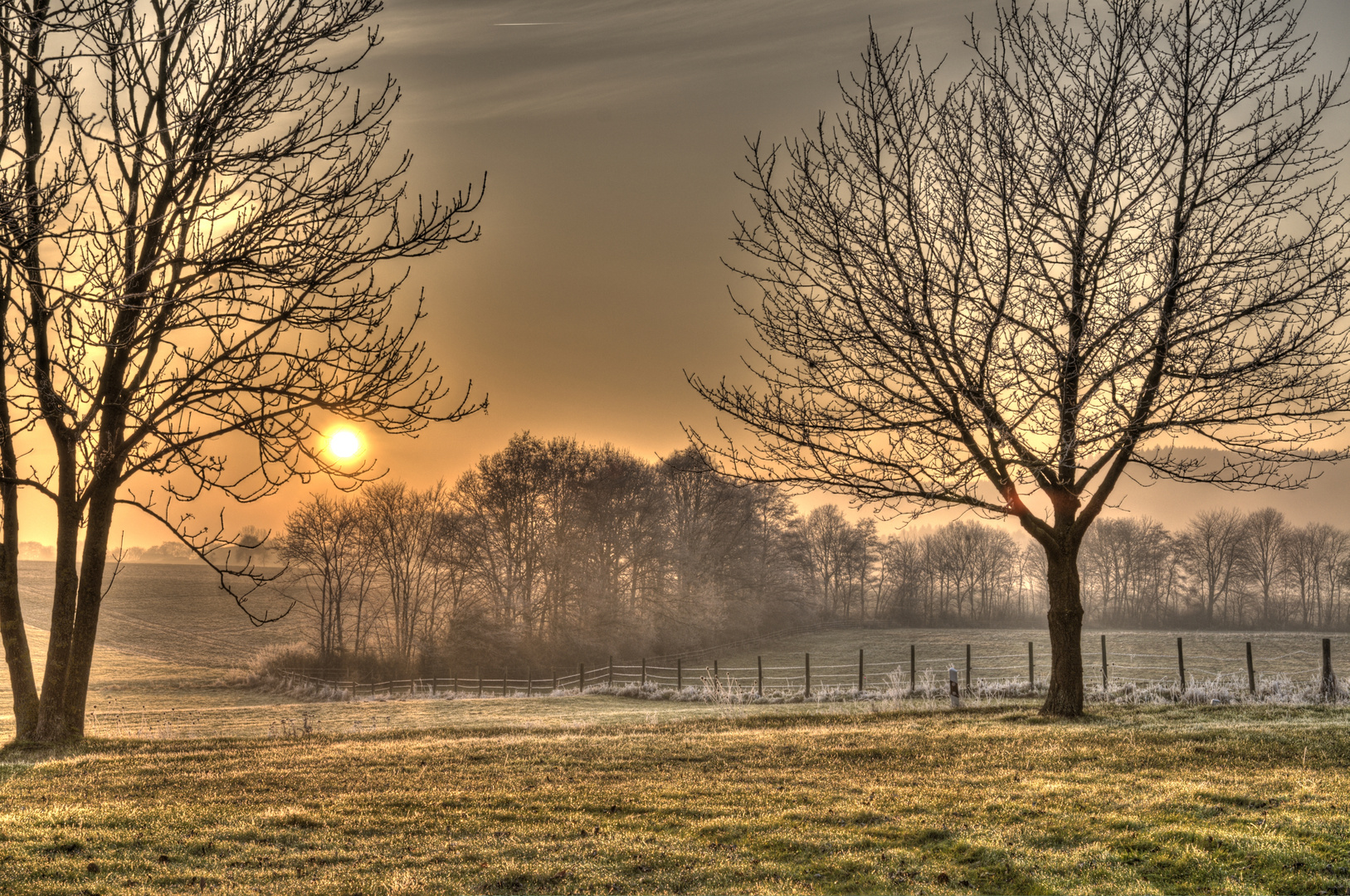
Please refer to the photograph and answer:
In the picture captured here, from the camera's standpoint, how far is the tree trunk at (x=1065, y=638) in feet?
45.6

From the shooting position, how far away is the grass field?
217 inches

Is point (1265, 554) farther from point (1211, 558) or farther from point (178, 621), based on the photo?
point (178, 621)

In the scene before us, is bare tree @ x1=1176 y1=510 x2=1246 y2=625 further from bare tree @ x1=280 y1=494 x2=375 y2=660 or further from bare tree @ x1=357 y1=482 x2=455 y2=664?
bare tree @ x1=280 y1=494 x2=375 y2=660

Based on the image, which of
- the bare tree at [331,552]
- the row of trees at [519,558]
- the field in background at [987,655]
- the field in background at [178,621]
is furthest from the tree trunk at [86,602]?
the field in background at [178,621]

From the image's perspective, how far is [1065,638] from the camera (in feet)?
46.1

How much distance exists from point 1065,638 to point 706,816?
915 centimetres

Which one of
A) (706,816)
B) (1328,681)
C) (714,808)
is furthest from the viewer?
(1328,681)

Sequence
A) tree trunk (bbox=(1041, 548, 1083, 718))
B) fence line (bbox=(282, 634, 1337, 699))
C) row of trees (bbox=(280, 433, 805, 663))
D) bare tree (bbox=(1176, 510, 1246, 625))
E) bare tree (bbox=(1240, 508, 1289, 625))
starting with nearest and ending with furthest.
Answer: tree trunk (bbox=(1041, 548, 1083, 718)) < fence line (bbox=(282, 634, 1337, 699)) < row of trees (bbox=(280, 433, 805, 663)) < bare tree (bbox=(1176, 510, 1246, 625)) < bare tree (bbox=(1240, 508, 1289, 625))

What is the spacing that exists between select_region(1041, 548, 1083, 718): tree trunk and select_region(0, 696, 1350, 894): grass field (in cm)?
215

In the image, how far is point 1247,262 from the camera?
12.3 metres

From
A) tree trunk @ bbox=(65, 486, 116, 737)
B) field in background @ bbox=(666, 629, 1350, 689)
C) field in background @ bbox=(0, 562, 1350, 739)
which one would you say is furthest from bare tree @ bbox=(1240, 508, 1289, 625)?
tree trunk @ bbox=(65, 486, 116, 737)

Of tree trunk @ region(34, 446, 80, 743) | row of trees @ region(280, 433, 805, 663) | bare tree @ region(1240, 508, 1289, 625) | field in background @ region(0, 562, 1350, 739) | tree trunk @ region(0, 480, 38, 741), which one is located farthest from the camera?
bare tree @ region(1240, 508, 1289, 625)

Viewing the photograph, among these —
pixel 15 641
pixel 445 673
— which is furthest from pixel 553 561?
pixel 15 641

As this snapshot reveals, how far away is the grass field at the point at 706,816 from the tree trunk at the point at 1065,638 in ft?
7.04
